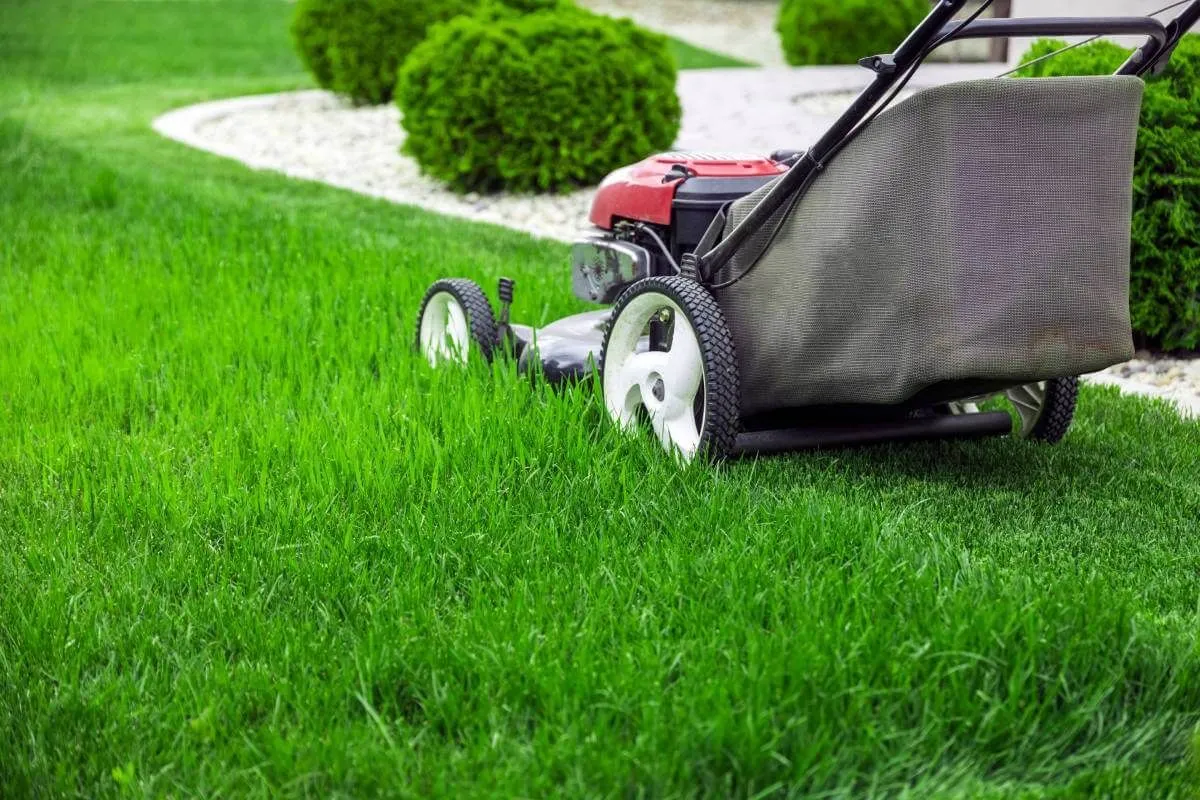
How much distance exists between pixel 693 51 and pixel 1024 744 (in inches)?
618

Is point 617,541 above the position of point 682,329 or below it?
below

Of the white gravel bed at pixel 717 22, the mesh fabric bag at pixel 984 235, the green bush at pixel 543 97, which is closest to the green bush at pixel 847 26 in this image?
the white gravel bed at pixel 717 22

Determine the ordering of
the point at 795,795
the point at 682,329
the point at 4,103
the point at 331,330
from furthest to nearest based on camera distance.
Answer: the point at 4,103 → the point at 331,330 → the point at 682,329 → the point at 795,795

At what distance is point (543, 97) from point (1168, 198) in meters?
3.76

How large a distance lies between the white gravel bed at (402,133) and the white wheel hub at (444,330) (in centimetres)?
252

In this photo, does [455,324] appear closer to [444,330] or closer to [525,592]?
[444,330]

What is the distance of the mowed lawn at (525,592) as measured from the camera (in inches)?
75.0

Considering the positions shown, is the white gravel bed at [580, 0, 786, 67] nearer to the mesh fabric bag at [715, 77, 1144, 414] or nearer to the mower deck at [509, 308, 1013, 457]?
the mower deck at [509, 308, 1013, 457]

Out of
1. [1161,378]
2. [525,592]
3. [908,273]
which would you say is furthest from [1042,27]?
[1161,378]

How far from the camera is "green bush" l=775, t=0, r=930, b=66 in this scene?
42.1 ft

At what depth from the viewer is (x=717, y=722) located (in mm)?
1854

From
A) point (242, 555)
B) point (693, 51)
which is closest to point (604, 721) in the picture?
point (242, 555)

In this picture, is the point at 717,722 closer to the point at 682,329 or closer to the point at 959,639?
the point at 959,639

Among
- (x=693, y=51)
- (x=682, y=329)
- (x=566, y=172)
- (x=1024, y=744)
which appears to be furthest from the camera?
(x=693, y=51)
